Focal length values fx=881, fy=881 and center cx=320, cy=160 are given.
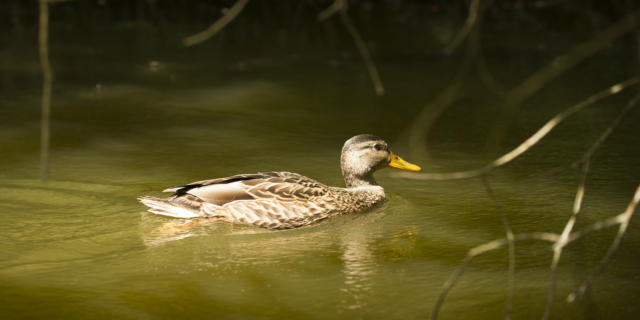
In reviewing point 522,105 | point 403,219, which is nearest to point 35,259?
point 403,219

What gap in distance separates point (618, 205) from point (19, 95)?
7487 mm

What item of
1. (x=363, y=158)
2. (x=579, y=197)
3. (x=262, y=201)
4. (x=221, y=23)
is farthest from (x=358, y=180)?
(x=579, y=197)

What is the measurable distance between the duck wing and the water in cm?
30

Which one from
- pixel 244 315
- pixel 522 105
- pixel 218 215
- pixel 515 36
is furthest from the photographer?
pixel 515 36

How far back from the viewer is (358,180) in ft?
24.8

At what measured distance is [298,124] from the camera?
10.0m

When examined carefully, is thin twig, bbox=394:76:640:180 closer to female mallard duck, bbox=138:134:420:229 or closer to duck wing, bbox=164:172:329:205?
female mallard duck, bbox=138:134:420:229

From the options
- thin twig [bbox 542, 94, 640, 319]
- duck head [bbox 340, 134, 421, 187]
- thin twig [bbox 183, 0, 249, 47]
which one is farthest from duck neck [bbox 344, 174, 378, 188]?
thin twig [bbox 542, 94, 640, 319]

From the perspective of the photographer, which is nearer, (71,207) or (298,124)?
(71,207)

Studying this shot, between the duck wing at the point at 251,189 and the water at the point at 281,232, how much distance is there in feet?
0.97

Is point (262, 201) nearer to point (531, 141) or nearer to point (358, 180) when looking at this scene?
point (358, 180)

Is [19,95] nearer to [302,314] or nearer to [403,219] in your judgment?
[403,219]

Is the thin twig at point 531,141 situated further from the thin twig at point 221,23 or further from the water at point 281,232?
the water at point 281,232

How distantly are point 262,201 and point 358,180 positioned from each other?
3.42 feet
